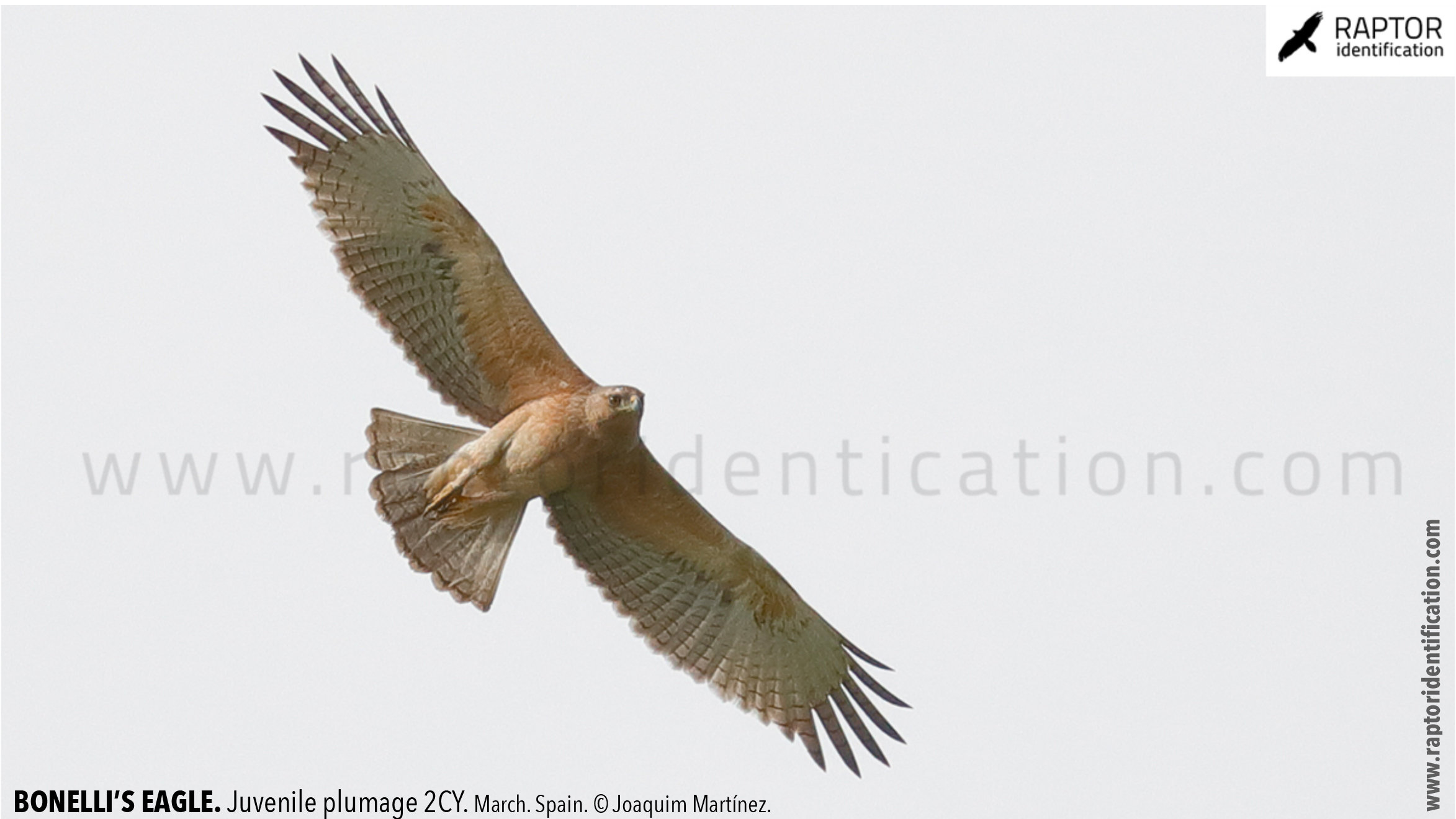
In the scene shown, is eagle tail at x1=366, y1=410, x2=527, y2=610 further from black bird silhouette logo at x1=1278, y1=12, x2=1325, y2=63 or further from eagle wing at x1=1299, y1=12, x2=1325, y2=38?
eagle wing at x1=1299, y1=12, x2=1325, y2=38

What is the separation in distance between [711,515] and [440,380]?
1.57m

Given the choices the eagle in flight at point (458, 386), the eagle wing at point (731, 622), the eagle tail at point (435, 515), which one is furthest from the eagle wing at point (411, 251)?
the eagle wing at point (731, 622)

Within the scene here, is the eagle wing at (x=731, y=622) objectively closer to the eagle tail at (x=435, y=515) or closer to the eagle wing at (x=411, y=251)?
the eagle tail at (x=435, y=515)

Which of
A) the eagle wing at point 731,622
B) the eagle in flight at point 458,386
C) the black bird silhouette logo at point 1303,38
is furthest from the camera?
the black bird silhouette logo at point 1303,38

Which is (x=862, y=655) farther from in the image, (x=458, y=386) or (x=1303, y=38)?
(x=1303, y=38)

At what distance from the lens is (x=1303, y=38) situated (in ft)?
34.7

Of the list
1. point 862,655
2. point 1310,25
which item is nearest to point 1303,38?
point 1310,25

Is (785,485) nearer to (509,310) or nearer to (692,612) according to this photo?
(692,612)

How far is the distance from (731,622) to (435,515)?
5.61 ft

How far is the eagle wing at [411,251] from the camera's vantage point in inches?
352

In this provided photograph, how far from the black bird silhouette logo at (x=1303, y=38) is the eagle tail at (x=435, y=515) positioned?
5304 mm

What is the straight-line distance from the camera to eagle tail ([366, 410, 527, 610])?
29.3ft

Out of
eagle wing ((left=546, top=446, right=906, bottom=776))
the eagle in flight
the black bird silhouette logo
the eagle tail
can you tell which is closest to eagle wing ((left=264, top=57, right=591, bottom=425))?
the eagle in flight

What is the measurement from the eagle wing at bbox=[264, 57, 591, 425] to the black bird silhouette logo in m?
4.78
